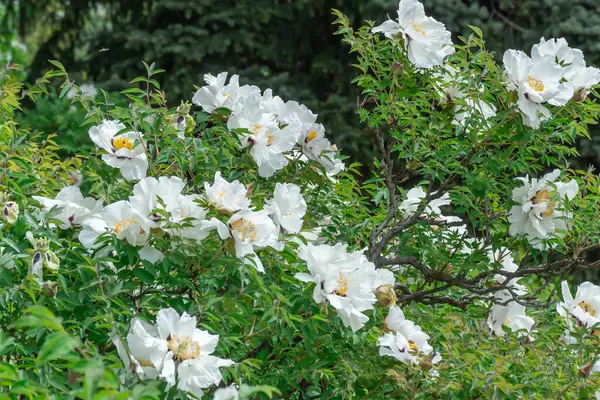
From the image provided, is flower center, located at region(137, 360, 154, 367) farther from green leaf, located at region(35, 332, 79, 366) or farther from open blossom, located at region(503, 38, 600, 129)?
open blossom, located at region(503, 38, 600, 129)

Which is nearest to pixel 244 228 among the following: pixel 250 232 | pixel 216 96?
pixel 250 232

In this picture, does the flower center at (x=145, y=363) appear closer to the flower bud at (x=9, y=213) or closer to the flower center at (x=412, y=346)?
the flower bud at (x=9, y=213)

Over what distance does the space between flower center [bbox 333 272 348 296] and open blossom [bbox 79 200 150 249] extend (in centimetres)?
45

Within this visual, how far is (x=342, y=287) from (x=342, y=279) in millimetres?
22

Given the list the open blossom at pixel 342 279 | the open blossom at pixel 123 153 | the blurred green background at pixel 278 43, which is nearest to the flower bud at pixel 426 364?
the open blossom at pixel 342 279

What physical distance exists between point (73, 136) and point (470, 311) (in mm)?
4205

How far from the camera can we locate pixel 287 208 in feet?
7.08

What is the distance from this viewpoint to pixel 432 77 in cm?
261

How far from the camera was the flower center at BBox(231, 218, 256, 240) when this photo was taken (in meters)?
1.88

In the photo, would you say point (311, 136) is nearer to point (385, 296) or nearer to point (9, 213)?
point (385, 296)

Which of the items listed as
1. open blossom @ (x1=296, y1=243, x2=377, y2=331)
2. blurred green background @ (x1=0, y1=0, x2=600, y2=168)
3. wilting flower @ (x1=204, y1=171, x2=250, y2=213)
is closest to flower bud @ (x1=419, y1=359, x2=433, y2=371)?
open blossom @ (x1=296, y1=243, x2=377, y2=331)

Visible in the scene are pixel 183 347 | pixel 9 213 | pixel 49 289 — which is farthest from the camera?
pixel 9 213

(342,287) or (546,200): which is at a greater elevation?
(546,200)

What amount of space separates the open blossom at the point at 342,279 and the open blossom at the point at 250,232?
126 millimetres
